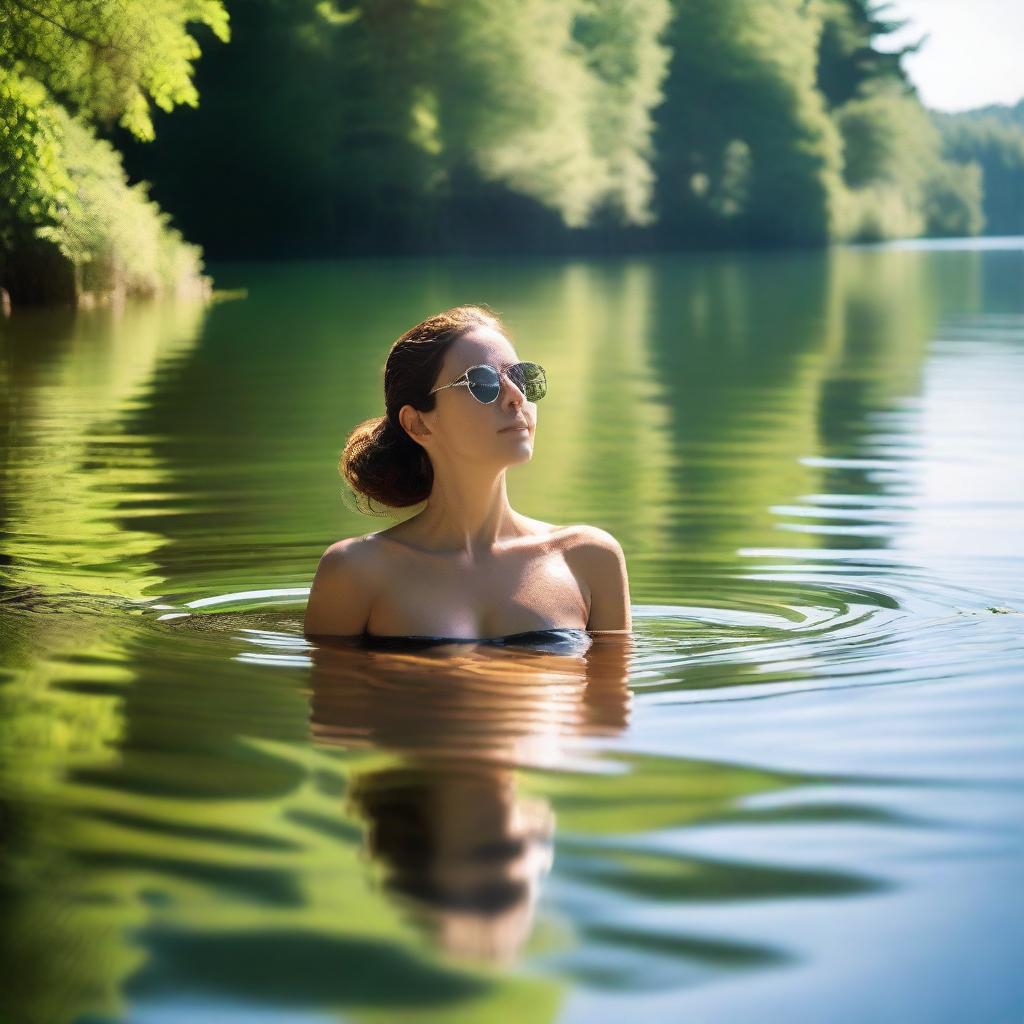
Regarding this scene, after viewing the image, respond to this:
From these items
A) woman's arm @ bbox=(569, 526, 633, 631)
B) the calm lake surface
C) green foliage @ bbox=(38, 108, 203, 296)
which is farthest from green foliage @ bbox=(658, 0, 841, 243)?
woman's arm @ bbox=(569, 526, 633, 631)

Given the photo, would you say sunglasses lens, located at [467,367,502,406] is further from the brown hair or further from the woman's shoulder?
the woman's shoulder

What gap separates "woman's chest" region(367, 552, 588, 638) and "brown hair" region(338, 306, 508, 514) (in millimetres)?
241

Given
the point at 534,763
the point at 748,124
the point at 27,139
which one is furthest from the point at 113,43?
the point at 748,124

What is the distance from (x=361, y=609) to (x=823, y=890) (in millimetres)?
2237

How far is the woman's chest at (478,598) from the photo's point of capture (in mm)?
5320

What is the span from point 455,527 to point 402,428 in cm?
32

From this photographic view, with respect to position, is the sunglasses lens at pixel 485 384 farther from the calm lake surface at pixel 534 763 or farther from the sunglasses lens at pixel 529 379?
the calm lake surface at pixel 534 763

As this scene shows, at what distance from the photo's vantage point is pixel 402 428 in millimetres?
5395

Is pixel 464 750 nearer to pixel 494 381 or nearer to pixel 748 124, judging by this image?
pixel 494 381

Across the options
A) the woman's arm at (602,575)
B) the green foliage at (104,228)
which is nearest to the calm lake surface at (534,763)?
the woman's arm at (602,575)

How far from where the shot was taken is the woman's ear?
529 centimetres

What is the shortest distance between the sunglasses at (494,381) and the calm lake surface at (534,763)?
72cm

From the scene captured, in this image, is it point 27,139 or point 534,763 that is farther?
point 27,139

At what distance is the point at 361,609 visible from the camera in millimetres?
5340
